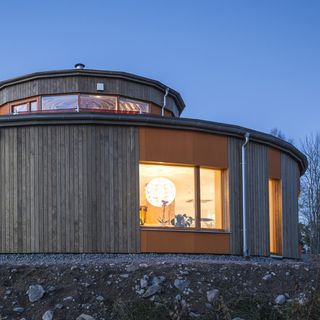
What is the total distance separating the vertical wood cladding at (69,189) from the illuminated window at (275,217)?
160 inches

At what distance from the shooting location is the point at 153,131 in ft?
44.4

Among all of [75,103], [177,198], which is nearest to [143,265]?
[177,198]

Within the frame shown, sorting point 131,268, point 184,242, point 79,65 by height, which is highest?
point 79,65

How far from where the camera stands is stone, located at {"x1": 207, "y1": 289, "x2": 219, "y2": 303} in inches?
392

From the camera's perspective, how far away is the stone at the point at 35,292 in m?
9.84

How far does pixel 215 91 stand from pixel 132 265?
3898cm

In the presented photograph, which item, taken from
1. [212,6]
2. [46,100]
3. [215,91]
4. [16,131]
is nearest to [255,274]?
[16,131]

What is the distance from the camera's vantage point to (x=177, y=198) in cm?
1384

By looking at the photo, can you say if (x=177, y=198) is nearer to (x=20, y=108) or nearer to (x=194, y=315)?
(x=194, y=315)

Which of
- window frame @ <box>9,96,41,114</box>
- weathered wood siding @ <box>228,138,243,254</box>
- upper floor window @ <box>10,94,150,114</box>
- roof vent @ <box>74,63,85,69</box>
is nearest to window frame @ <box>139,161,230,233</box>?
weathered wood siding @ <box>228,138,243,254</box>

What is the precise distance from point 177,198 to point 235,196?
4.46 feet

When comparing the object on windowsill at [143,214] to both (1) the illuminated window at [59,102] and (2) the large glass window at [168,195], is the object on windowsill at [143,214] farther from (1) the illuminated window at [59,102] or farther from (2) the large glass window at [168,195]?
(1) the illuminated window at [59,102]

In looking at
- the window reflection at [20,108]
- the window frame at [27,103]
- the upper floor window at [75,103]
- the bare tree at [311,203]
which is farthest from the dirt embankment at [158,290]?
the bare tree at [311,203]

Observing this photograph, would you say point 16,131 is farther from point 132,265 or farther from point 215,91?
point 215,91
